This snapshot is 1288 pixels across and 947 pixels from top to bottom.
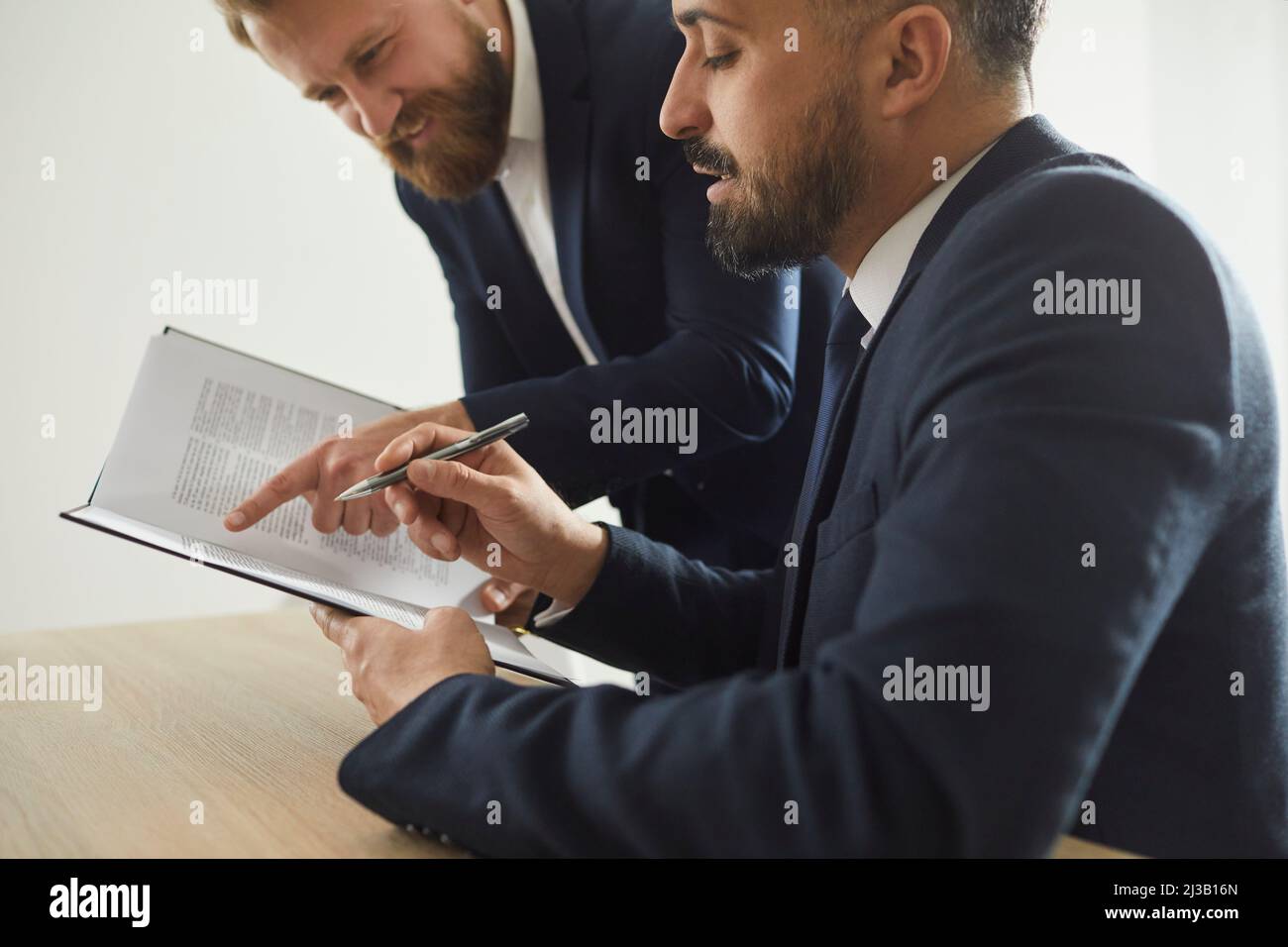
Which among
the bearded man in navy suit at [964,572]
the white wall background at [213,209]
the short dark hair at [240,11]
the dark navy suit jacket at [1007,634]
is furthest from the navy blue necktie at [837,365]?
the white wall background at [213,209]

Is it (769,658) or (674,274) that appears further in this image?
(674,274)

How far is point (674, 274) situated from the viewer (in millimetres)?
1526

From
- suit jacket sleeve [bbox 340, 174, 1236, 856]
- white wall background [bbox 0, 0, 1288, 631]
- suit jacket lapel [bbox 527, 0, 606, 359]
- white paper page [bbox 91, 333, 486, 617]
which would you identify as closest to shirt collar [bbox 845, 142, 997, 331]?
suit jacket sleeve [bbox 340, 174, 1236, 856]

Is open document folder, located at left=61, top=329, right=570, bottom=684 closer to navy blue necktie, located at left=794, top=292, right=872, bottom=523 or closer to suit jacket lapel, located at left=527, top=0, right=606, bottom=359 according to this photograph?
navy blue necktie, located at left=794, top=292, right=872, bottom=523

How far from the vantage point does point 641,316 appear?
1.62 m

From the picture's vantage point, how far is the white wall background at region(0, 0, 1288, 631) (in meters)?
2.88

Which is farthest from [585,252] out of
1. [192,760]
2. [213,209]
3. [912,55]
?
[213,209]

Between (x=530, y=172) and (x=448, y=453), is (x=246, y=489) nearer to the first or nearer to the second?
(x=448, y=453)

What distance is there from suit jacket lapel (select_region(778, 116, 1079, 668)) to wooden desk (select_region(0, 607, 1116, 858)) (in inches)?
10.6

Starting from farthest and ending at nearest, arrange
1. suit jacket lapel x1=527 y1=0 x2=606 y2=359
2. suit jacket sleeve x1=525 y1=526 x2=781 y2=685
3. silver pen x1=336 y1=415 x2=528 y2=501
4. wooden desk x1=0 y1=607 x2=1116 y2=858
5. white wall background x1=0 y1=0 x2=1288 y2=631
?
1. white wall background x1=0 y1=0 x2=1288 y2=631
2. suit jacket lapel x1=527 y1=0 x2=606 y2=359
3. suit jacket sleeve x1=525 y1=526 x2=781 y2=685
4. silver pen x1=336 y1=415 x2=528 y2=501
5. wooden desk x1=0 y1=607 x2=1116 y2=858

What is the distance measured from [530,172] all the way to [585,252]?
22 centimetres

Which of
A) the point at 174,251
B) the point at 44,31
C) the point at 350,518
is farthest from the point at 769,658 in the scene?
the point at 44,31
